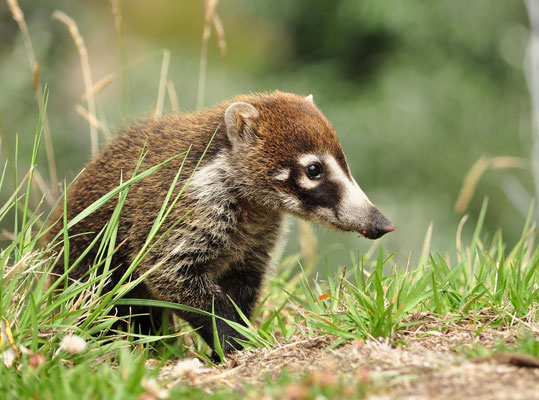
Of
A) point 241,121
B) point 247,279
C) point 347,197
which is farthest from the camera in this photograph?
point 247,279

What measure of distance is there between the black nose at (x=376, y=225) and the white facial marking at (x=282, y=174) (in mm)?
577

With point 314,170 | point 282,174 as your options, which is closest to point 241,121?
point 282,174

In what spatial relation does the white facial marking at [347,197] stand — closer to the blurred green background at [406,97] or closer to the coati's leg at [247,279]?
the coati's leg at [247,279]

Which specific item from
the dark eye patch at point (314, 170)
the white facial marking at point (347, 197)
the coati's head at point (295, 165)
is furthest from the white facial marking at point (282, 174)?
the white facial marking at point (347, 197)

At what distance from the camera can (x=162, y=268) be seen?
13.6ft

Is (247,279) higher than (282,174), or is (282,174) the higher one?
(282,174)

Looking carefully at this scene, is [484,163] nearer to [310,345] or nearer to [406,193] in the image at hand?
Answer: [310,345]

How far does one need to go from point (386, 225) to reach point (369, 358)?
3.99 ft

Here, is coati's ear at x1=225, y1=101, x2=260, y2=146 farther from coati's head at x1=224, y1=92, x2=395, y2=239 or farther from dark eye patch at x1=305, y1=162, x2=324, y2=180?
dark eye patch at x1=305, y1=162, x2=324, y2=180

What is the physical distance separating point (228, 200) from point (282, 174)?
0.39 meters

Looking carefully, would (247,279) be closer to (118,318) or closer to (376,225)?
(376,225)

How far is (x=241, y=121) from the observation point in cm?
438

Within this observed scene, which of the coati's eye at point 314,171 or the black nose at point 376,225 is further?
the coati's eye at point 314,171

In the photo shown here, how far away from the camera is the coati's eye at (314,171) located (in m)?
4.18
